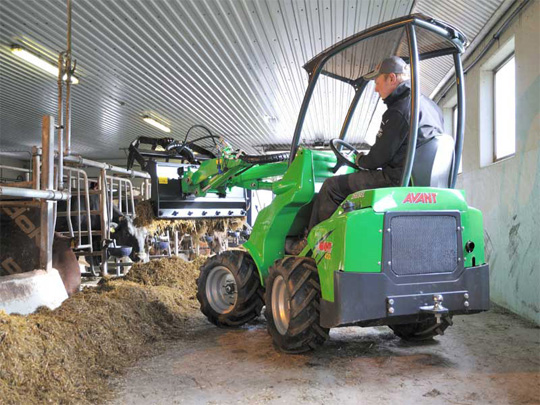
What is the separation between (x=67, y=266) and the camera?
19.2 ft

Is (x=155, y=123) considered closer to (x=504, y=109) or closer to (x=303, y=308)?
(x=504, y=109)

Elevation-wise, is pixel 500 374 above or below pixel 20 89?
below

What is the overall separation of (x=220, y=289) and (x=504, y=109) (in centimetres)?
512

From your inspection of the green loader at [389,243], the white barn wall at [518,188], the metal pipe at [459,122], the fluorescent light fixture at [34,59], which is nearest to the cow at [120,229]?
the fluorescent light fixture at [34,59]

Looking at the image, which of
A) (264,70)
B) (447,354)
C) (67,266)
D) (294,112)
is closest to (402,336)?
(447,354)

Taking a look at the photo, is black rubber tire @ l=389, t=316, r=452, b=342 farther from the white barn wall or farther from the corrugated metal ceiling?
the corrugated metal ceiling

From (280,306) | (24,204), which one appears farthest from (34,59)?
(280,306)

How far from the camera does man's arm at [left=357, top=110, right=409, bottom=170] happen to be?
3668 mm

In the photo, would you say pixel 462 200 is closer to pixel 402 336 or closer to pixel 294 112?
pixel 402 336

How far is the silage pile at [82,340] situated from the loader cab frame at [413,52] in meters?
2.25

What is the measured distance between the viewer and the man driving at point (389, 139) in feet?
12.1

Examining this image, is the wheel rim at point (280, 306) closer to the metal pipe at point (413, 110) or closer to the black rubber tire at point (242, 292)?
the black rubber tire at point (242, 292)

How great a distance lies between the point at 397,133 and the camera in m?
3.67

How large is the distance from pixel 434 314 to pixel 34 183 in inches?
164
